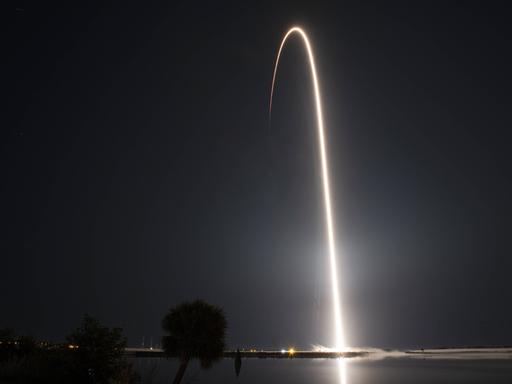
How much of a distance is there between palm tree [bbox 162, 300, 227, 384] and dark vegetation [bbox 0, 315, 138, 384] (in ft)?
47.6

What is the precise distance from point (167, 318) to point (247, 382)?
1817 inches

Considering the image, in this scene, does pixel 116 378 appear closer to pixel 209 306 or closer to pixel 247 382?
pixel 209 306

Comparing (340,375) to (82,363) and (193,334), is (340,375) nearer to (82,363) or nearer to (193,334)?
(193,334)

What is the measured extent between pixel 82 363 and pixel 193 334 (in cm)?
1674

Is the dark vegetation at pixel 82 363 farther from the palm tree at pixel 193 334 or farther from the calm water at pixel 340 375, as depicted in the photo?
the calm water at pixel 340 375

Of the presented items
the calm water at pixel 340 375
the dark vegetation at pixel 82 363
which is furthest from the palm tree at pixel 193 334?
the dark vegetation at pixel 82 363

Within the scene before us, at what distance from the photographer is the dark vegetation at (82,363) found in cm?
2539

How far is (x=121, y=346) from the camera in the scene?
27094mm

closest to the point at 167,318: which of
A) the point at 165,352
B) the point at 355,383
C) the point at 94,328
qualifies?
the point at 165,352

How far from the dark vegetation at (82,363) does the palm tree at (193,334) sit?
571 inches

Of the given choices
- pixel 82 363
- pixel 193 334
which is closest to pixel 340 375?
pixel 193 334

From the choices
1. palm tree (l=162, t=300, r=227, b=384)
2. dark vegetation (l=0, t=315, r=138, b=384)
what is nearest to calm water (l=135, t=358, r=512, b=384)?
palm tree (l=162, t=300, r=227, b=384)

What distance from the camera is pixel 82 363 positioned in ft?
85.1

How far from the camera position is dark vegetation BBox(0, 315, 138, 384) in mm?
25391
